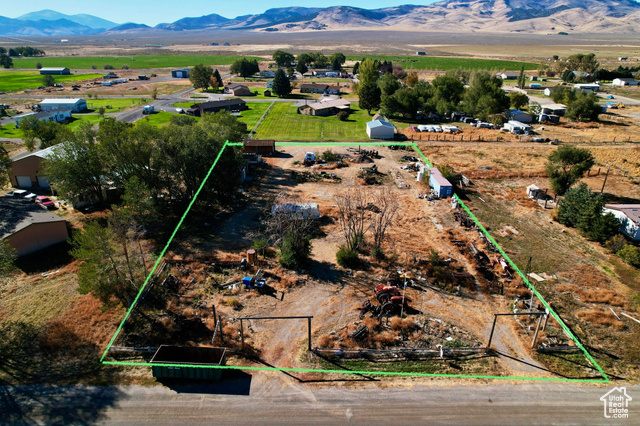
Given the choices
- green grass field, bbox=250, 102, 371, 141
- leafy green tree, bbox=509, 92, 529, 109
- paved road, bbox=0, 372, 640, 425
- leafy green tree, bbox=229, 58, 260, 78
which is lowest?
paved road, bbox=0, 372, 640, 425

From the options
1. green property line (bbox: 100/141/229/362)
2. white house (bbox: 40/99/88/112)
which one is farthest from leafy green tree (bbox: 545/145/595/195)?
white house (bbox: 40/99/88/112)

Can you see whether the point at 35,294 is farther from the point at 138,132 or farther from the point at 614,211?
the point at 614,211

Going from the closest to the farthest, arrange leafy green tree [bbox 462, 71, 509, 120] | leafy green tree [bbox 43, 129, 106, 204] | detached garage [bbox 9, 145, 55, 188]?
leafy green tree [bbox 43, 129, 106, 204]
detached garage [bbox 9, 145, 55, 188]
leafy green tree [bbox 462, 71, 509, 120]

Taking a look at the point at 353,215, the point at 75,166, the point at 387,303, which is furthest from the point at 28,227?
the point at 387,303

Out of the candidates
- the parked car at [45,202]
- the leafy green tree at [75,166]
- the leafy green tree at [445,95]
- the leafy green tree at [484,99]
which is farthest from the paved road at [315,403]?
the leafy green tree at [445,95]

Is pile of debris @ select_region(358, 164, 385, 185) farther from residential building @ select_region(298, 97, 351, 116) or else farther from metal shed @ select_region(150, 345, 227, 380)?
residential building @ select_region(298, 97, 351, 116)

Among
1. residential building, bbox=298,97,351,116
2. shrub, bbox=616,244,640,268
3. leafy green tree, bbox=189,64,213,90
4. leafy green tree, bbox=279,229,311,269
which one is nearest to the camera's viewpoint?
leafy green tree, bbox=279,229,311,269

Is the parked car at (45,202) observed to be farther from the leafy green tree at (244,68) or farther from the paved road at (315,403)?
the leafy green tree at (244,68)

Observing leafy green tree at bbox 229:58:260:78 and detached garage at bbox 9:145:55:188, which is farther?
leafy green tree at bbox 229:58:260:78
